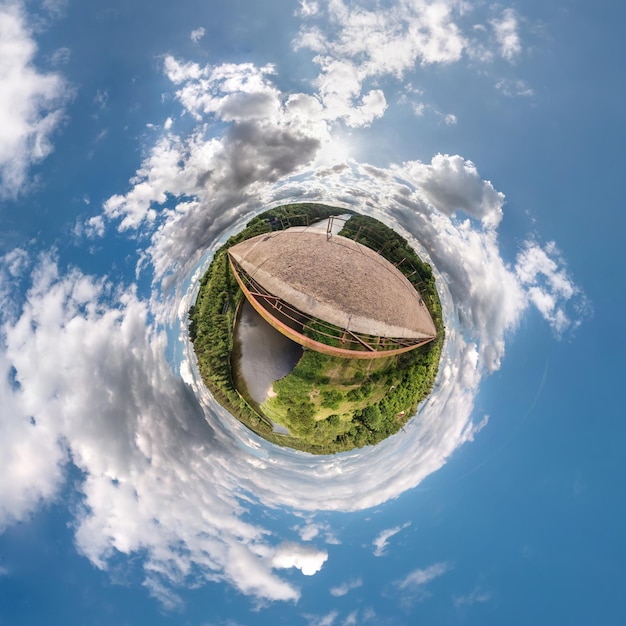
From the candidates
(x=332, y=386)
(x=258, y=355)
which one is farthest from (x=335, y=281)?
(x=258, y=355)

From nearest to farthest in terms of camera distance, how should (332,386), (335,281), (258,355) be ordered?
→ (335,281) < (332,386) < (258,355)

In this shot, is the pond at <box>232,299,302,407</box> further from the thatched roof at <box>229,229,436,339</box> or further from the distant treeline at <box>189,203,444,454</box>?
the thatched roof at <box>229,229,436,339</box>

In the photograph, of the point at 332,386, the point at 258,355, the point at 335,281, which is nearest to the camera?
the point at 335,281

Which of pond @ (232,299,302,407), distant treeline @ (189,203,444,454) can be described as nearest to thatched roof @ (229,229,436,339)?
distant treeline @ (189,203,444,454)

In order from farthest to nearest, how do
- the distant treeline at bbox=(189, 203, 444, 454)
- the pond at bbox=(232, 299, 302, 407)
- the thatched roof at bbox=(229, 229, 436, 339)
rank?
the pond at bbox=(232, 299, 302, 407) → the distant treeline at bbox=(189, 203, 444, 454) → the thatched roof at bbox=(229, 229, 436, 339)

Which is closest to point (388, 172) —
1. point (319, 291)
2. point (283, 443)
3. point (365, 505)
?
point (319, 291)

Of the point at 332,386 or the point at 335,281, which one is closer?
the point at 335,281

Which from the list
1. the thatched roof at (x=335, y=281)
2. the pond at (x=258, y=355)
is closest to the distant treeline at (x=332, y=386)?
the pond at (x=258, y=355)

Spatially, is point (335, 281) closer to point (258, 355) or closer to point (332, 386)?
point (332, 386)
